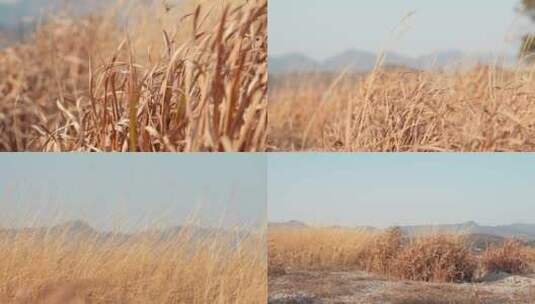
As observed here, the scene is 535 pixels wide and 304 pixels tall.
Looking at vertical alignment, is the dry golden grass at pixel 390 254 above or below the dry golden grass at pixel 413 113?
below

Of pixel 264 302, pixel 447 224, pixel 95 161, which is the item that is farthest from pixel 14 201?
pixel 447 224

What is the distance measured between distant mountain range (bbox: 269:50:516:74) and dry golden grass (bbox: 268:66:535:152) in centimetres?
3

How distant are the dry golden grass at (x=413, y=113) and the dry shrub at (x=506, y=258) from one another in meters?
0.34

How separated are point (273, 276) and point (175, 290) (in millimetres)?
341

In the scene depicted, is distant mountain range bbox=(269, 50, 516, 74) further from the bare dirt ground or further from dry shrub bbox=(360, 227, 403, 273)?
the bare dirt ground

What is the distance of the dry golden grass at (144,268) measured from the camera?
4.23 m

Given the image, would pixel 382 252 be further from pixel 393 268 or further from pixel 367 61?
pixel 367 61

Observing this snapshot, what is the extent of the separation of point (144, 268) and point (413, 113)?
1073 millimetres

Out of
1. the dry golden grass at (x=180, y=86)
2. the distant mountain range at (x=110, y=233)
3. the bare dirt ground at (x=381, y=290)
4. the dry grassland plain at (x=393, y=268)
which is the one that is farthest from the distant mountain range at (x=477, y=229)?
the dry golden grass at (x=180, y=86)

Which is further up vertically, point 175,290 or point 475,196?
point 475,196

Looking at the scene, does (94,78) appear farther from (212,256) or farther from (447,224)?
(447,224)

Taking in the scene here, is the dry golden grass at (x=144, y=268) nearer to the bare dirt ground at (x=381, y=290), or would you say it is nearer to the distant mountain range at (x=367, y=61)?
the bare dirt ground at (x=381, y=290)

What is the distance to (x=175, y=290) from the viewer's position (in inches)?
167

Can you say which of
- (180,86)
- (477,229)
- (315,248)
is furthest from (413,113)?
(180,86)
